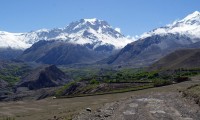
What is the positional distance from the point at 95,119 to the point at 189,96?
25220 millimetres

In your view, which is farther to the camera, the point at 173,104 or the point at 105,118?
the point at 173,104

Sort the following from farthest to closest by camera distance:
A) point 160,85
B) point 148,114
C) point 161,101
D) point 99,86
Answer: point 99,86
point 160,85
point 161,101
point 148,114

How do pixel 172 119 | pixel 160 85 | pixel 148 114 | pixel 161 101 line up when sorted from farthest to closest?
pixel 160 85 < pixel 161 101 < pixel 148 114 < pixel 172 119

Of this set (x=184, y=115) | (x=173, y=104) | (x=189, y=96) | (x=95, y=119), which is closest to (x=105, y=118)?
(x=95, y=119)

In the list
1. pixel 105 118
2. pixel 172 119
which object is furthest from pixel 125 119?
pixel 172 119

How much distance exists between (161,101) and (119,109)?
1054 cm

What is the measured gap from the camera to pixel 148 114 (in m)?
63.1

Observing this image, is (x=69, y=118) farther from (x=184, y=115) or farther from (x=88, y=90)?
(x=88, y=90)

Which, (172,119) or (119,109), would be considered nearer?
(172,119)

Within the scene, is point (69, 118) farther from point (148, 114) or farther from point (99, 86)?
point (99, 86)

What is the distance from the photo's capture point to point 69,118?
64.9 metres

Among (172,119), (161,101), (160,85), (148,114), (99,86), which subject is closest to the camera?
(172,119)

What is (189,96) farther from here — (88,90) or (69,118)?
(88,90)

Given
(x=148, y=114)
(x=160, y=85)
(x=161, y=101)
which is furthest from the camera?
(x=160, y=85)
